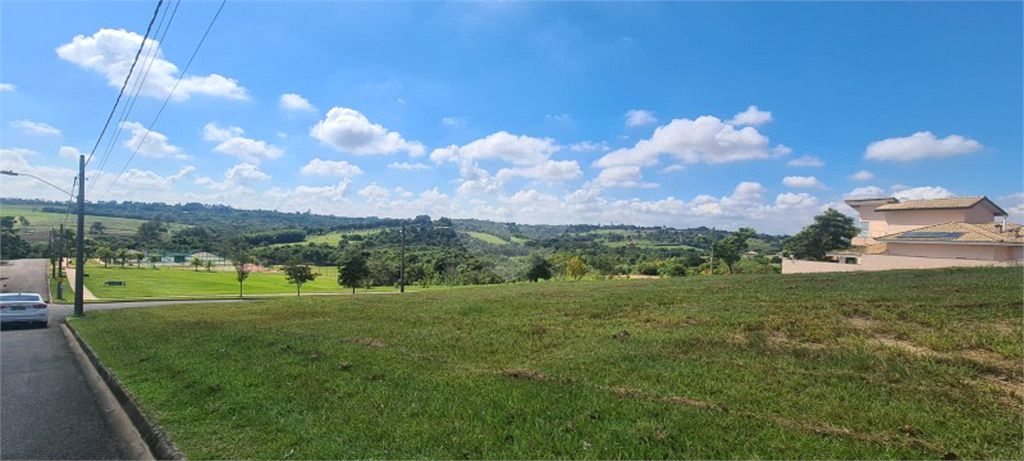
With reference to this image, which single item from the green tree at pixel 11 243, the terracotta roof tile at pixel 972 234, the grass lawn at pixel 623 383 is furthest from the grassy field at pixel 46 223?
the terracotta roof tile at pixel 972 234

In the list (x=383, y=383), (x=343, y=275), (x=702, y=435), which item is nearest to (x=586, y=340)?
(x=383, y=383)

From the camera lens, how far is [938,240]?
29.3 m

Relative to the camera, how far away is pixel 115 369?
7.91 meters

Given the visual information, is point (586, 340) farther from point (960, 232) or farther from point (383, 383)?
point (960, 232)

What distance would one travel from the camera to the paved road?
4793 mm

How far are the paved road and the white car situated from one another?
6.26 metres

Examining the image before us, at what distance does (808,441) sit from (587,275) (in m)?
48.7

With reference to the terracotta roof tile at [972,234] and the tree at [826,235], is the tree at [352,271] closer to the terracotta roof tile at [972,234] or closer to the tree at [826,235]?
the terracotta roof tile at [972,234]

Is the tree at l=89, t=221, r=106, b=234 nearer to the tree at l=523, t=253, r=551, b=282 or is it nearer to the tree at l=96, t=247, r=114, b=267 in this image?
the tree at l=96, t=247, r=114, b=267

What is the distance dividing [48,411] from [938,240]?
1604 inches

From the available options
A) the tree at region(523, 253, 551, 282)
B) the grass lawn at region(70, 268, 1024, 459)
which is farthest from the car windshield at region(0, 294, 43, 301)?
the tree at region(523, 253, 551, 282)

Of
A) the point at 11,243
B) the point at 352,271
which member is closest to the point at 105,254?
the point at 11,243

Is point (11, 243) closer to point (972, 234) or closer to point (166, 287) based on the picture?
point (166, 287)

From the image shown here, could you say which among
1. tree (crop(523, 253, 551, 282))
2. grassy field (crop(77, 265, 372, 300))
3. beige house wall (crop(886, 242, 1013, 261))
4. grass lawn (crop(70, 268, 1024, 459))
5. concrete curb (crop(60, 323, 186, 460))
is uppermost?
beige house wall (crop(886, 242, 1013, 261))
